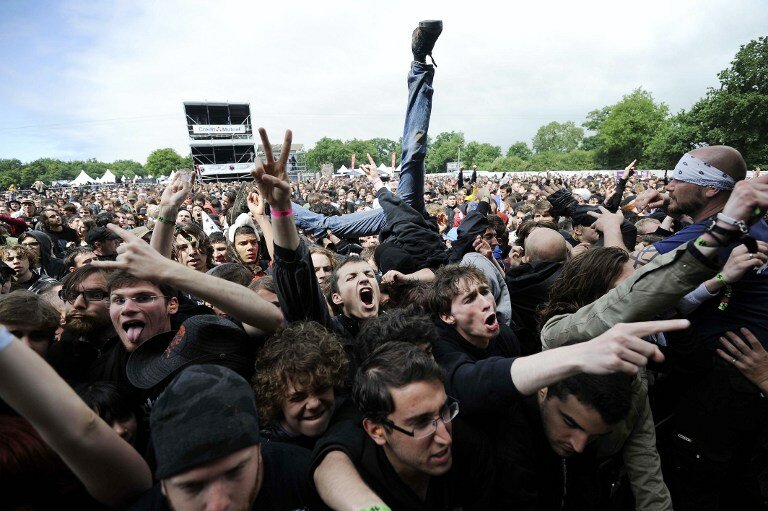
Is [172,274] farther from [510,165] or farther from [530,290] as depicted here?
[510,165]

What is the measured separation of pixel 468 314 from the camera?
2.31 meters

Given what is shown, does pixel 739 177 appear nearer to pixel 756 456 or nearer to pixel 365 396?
pixel 756 456

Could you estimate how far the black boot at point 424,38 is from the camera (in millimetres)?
3947

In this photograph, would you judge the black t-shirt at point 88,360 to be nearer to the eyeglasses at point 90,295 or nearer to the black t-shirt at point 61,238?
the eyeglasses at point 90,295

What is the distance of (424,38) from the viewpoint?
13.2 ft

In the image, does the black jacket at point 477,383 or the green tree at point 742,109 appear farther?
the green tree at point 742,109

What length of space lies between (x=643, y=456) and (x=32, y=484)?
251 cm

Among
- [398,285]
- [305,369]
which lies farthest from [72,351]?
[398,285]

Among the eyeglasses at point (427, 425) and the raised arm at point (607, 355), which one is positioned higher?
the raised arm at point (607, 355)

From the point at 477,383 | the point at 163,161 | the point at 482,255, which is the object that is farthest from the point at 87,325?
the point at 163,161

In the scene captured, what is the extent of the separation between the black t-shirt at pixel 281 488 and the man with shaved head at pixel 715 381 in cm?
217

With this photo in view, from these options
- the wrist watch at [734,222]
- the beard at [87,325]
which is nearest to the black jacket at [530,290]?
the wrist watch at [734,222]

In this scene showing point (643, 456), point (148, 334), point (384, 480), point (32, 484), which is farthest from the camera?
point (148, 334)

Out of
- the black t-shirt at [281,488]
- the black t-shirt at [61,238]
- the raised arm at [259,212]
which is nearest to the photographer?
the black t-shirt at [281,488]
